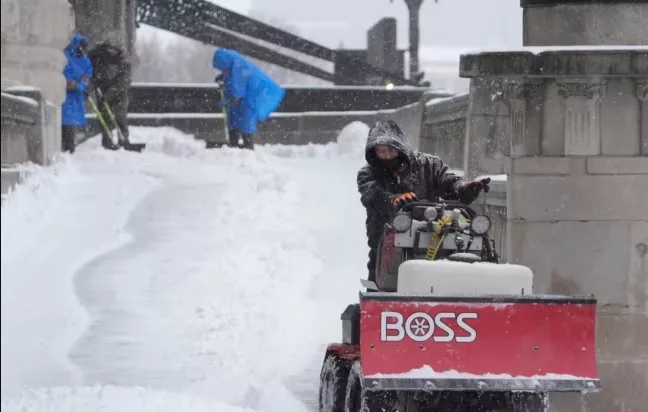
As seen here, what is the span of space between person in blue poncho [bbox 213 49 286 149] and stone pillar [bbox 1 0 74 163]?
4013mm

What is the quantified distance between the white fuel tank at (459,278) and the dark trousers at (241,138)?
47.9 ft

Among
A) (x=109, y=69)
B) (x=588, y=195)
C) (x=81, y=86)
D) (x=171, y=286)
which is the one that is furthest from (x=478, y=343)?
(x=109, y=69)

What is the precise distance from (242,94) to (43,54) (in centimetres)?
671

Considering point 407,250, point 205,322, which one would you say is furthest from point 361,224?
point 407,250

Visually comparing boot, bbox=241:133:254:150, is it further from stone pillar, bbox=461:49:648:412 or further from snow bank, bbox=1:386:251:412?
snow bank, bbox=1:386:251:412

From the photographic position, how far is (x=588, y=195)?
8.97 m

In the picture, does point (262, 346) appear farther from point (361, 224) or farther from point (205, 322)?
point (361, 224)

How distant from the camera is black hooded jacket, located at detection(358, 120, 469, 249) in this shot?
7.41 m

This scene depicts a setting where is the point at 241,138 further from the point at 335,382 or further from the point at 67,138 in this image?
the point at 335,382

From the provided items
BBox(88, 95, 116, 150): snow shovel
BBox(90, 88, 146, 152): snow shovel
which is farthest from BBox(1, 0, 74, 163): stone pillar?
BBox(90, 88, 146, 152): snow shovel

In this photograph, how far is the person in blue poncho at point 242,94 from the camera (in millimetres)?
21016

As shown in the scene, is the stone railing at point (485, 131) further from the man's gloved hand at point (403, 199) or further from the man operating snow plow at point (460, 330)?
the man operating snow plow at point (460, 330)

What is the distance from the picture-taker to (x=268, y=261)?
41.2 ft

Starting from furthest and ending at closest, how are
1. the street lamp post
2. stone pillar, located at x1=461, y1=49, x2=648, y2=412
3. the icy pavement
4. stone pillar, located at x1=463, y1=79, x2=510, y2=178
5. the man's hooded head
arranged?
the street lamp post, stone pillar, located at x1=463, y1=79, x2=510, y2=178, stone pillar, located at x1=461, y1=49, x2=648, y2=412, the icy pavement, the man's hooded head
